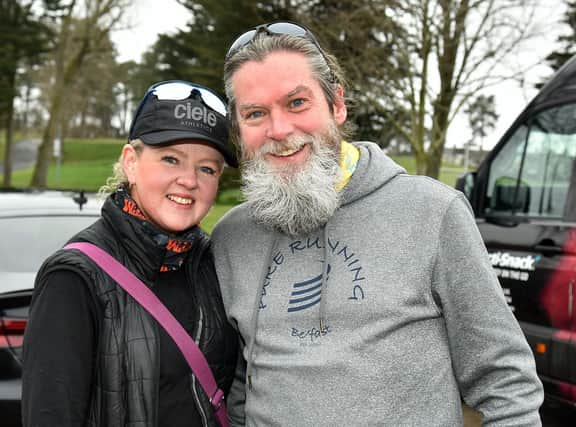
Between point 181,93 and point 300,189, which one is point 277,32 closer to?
point 181,93

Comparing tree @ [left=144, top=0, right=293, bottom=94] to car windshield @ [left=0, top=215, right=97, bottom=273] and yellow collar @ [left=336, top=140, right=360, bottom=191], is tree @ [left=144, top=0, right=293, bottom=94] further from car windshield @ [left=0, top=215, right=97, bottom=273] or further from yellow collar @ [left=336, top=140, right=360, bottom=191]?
yellow collar @ [left=336, top=140, right=360, bottom=191]

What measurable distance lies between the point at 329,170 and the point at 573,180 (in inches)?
112

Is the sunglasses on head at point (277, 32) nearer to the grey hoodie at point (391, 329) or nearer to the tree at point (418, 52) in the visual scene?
the grey hoodie at point (391, 329)

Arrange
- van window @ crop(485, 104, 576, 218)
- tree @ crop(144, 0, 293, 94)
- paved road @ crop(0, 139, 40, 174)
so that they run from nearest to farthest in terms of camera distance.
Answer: van window @ crop(485, 104, 576, 218), tree @ crop(144, 0, 293, 94), paved road @ crop(0, 139, 40, 174)

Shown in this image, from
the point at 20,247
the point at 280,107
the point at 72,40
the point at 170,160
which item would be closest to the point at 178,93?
the point at 170,160

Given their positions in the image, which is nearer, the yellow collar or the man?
the man

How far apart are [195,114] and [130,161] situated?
254mm

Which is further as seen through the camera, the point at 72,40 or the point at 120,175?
the point at 72,40

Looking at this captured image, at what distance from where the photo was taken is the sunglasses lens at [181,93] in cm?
185

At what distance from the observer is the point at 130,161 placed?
1.89 metres

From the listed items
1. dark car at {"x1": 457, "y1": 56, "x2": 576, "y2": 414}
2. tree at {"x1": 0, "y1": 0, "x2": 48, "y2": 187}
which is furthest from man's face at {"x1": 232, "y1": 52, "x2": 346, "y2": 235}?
tree at {"x1": 0, "y1": 0, "x2": 48, "y2": 187}

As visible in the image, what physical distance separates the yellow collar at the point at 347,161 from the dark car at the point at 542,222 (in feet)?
Answer: 7.69

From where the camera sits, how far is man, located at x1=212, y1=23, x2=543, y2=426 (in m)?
1.60

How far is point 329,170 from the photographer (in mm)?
1883
